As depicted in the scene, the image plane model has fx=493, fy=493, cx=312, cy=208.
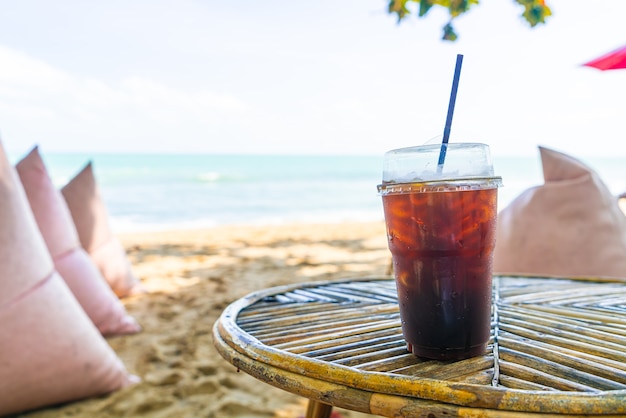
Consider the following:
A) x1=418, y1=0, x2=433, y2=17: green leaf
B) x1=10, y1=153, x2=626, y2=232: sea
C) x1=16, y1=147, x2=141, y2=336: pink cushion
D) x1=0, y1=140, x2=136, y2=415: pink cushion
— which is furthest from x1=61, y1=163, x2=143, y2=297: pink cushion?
x1=10, y1=153, x2=626, y2=232: sea

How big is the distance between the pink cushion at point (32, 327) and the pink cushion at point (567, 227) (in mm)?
1446

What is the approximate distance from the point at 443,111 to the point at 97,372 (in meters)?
1.36

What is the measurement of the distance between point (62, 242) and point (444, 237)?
1767mm

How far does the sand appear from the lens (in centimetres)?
152

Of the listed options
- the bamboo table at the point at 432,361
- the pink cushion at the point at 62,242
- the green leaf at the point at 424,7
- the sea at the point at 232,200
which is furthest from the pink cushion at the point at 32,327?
the sea at the point at 232,200

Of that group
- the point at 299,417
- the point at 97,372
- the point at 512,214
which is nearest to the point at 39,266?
the point at 97,372

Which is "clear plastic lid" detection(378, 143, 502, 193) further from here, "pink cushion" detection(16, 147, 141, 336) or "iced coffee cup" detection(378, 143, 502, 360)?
"pink cushion" detection(16, 147, 141, 336)

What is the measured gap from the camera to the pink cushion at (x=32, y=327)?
4.17 ft

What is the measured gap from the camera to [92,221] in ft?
7.88

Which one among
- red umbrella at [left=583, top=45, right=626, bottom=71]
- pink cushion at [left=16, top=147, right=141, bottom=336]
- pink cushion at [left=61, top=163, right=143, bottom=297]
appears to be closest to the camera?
red umbrella at [left=583, top=45, right=626, bottom=71]

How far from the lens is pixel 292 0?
25.5 m

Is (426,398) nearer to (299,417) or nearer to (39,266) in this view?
(299,417)

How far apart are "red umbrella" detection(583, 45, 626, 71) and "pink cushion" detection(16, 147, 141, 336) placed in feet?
6.23

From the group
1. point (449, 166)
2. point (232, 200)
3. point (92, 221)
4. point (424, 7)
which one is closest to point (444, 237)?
point (449, 166)
